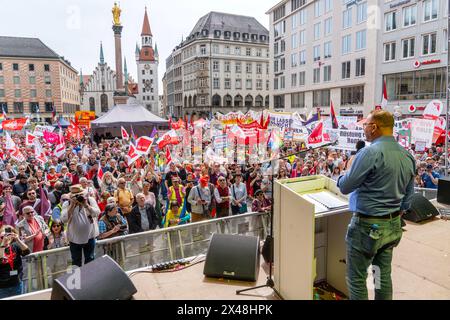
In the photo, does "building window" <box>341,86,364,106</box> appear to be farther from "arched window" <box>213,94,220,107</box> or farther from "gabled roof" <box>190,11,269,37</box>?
"gabled roof" <box>190,11,269,37</box>

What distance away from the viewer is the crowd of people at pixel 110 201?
600 centimetres

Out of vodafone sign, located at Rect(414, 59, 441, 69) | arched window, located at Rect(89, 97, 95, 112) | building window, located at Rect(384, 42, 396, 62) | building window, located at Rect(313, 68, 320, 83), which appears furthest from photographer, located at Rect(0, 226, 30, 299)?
arched window, located at Rect(89, 97, 95, 112)

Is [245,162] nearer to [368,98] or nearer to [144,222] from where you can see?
[144,222]

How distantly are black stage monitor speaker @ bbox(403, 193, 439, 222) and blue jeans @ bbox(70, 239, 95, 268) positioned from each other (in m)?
6.21

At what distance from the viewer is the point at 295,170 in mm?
13422

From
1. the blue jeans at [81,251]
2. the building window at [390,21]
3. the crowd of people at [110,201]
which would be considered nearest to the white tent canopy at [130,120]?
the crowd of people at [110,201]

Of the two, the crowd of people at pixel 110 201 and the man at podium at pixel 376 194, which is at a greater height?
the man at podium at pixel 376 194

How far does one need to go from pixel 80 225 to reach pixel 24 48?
313 ft

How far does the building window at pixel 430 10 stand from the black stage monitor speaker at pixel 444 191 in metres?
30.6

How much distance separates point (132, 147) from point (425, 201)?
31.7 feet

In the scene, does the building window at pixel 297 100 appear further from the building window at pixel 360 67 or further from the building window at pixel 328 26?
the building window at pixel 360 67

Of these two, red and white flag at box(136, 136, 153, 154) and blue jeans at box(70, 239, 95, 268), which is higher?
red and white flag at box(136, 136, 153, 154)

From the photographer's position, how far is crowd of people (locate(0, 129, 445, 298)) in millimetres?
6004
